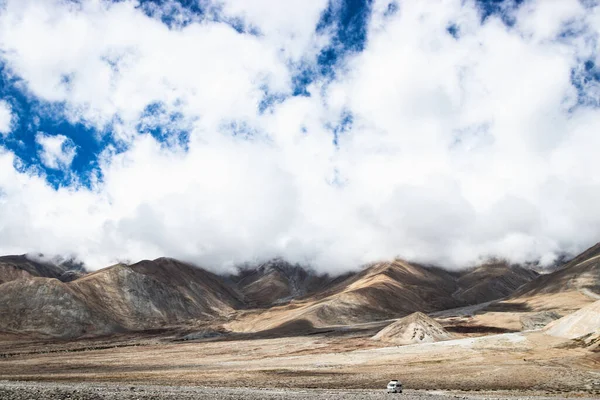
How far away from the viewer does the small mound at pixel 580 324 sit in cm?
7719

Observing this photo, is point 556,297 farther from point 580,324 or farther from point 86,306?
point 86,306

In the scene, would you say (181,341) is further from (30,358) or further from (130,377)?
(130,377)

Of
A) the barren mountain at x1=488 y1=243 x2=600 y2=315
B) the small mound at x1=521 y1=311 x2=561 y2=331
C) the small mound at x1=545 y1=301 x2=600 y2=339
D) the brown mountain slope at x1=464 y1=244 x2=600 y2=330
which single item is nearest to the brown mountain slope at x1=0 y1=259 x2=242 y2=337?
the brown mountain slope at x1=464 y1=244 x2=600 y2=330

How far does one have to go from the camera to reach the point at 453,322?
155 metres

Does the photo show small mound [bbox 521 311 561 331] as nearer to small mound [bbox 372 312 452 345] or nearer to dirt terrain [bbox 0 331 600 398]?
small mound [bbox 372 312 452 345]

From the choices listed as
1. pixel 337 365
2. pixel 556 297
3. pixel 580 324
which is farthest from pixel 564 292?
pixel 337 365

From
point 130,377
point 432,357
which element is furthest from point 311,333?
point 130,377

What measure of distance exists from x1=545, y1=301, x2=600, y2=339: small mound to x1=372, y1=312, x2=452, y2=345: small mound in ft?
80.6

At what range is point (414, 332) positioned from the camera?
105m

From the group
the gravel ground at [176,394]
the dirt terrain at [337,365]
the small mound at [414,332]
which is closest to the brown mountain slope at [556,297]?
the small mound at [414,332]

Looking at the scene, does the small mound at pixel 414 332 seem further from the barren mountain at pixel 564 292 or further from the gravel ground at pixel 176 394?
the barren mountain at pixel 564 292

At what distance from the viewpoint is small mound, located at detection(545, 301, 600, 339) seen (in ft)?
253

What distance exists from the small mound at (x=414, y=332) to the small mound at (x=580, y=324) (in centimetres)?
2457

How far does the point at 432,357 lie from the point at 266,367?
82.4ft
